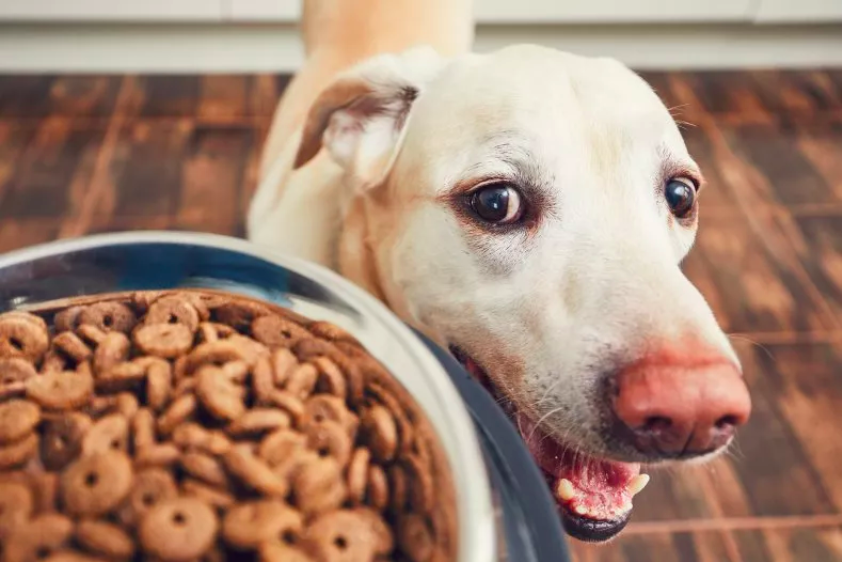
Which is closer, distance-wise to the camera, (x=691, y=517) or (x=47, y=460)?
(x=47, y=460)

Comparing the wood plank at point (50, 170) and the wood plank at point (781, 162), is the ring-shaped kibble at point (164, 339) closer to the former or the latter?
the wood plank at point (50, 170)

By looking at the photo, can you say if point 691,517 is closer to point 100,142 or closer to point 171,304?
point 171,304

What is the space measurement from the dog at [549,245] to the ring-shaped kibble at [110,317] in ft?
1.39

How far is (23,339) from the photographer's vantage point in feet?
1.59

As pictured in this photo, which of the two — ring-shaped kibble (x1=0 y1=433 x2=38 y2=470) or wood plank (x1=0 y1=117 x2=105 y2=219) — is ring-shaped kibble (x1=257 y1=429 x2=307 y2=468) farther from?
wood plank (x1=0 y1=117 x2=105 y2=219)

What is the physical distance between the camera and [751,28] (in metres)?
2.80

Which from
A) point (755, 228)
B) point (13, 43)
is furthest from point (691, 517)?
point (13, 43)

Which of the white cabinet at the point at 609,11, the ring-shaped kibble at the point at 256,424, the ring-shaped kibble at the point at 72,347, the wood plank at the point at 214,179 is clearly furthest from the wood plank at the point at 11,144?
the ring-shaped kibble at the point at 256,424

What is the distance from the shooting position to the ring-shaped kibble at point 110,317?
507 millimetres

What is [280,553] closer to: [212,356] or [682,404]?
[212,356]

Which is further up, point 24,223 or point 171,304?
point 171,304

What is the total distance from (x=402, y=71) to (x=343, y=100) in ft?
0.28

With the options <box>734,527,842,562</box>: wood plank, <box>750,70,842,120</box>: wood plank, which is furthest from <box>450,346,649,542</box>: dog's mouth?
<box>750,70,842,120</box>: wood plank

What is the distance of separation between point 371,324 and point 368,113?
25.8 inches
